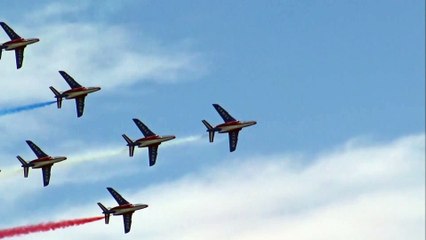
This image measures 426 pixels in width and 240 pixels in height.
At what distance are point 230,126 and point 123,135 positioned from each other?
18.9 metres

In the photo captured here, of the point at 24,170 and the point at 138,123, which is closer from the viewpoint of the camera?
the point at 24,170

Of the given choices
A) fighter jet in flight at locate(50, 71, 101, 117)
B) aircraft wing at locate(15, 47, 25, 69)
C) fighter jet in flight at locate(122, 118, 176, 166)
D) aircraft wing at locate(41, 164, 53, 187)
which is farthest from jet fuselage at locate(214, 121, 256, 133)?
aircraft wing at locate(15, 47, 25, 69)

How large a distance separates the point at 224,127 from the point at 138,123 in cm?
1694

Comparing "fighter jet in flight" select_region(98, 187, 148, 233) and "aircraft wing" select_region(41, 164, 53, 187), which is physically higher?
"aircraft wing" select_region(41, 164, 53, 187)

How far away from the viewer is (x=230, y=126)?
172250mm

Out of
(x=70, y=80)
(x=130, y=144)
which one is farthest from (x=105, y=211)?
(x=70, y=80)

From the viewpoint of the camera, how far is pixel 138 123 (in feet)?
583

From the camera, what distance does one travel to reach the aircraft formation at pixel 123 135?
552ft

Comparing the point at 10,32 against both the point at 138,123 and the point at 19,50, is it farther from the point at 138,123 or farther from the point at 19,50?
the point at 138,123

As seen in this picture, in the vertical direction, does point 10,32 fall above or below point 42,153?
above

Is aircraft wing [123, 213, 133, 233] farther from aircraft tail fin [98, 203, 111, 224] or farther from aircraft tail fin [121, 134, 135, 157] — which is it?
aircraft tail fin [121, 134, 135, 157]

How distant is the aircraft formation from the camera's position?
168125 mm

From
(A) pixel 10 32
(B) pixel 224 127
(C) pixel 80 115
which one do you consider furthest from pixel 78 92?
(B) pixel 224 127

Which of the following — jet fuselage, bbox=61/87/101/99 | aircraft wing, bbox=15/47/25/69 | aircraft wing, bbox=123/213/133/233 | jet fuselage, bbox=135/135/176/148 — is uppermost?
aircraft wing, bbox=15/47/25/69
